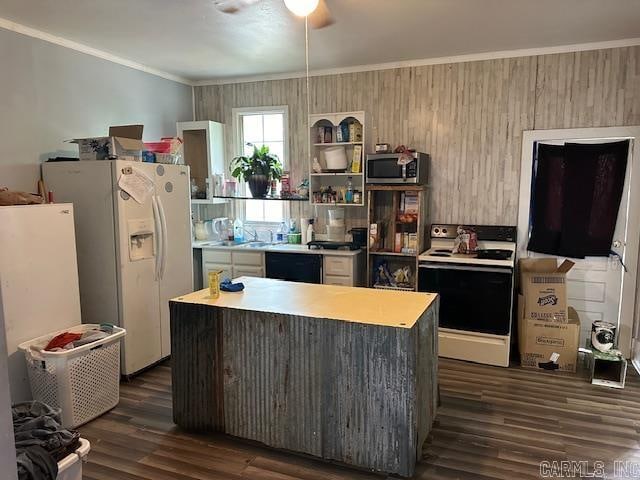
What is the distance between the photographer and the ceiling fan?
2500 millimetres

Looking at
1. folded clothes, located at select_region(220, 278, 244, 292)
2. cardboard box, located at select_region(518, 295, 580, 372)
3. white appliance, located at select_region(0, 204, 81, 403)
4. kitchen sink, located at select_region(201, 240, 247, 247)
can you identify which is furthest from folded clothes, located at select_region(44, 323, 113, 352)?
cardboard box, located at select_region(518, 295, 580, 372)

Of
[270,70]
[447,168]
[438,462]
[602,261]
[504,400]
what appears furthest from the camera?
[270,70]

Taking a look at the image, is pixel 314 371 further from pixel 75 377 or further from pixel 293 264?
pixel 293 264

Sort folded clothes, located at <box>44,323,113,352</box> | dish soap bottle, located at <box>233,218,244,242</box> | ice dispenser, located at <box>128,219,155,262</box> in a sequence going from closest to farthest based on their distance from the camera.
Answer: folded clothes, located at <box>44,323,113,352</box>, ice dispenser, located at <box>128,219,155,262</box>, dish soap bottle, located at <box>233,218,244,242</box>

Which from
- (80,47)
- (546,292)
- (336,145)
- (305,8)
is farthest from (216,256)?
(546,292)

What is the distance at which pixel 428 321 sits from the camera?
8.21 ft

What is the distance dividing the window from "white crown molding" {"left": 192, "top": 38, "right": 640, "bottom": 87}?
33 cm

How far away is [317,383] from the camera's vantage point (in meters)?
2.38

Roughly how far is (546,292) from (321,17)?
2.73 m

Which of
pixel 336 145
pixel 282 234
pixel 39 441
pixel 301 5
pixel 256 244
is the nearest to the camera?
pixel 39 441

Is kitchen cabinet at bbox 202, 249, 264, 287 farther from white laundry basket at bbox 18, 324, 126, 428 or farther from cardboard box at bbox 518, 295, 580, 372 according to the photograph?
cardboard box at bbox 518, 295, 580, 372

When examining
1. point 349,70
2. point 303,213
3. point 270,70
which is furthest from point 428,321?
point 270,70

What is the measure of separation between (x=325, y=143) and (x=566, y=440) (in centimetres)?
316

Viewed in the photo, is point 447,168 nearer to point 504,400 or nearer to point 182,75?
point 504,400
